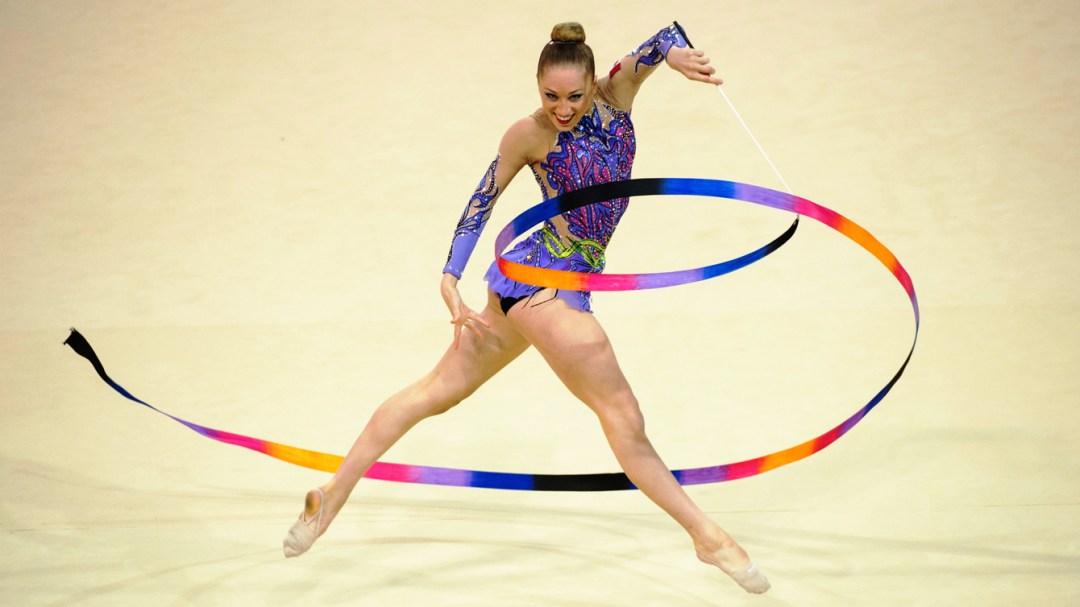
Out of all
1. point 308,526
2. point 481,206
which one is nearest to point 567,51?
point 481,206

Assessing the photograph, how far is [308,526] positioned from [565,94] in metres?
1.40

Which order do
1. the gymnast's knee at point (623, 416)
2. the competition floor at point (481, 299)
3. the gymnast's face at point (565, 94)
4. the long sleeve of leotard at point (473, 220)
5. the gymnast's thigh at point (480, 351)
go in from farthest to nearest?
1. the competition floor at point (481, 299)
2. the gymnast's thigh at point (480, 351)
3. the long sleeve of leotard at point (473, 220)
4. the gymnast's knee at point (623, 416)
5. the gymnast's face at point (565, 94)

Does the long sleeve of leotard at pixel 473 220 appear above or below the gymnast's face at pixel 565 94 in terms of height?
below

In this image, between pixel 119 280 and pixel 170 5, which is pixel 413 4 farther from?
pixel 119 280

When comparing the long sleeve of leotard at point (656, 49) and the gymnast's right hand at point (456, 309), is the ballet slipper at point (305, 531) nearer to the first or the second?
the gymnast's right hand at point (456, 309)

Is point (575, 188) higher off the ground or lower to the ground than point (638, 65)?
lower

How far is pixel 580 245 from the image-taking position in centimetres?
331

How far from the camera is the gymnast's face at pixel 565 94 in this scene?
3.06 meters

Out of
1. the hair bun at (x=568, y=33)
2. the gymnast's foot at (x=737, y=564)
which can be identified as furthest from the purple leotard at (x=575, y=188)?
the gymnast's foot at (x=737, y=564)

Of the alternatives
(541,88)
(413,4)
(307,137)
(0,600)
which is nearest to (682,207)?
(307,137)

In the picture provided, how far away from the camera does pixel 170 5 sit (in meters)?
8.31

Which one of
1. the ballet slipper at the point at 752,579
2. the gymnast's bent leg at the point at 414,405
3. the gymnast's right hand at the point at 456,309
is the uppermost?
the gymnast's right hand at the point at 456,309

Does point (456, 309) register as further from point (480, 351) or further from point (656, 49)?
point (656, 49)

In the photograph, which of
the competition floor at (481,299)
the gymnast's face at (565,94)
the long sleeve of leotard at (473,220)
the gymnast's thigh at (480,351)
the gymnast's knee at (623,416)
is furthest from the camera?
the competition floor at (481,299)
